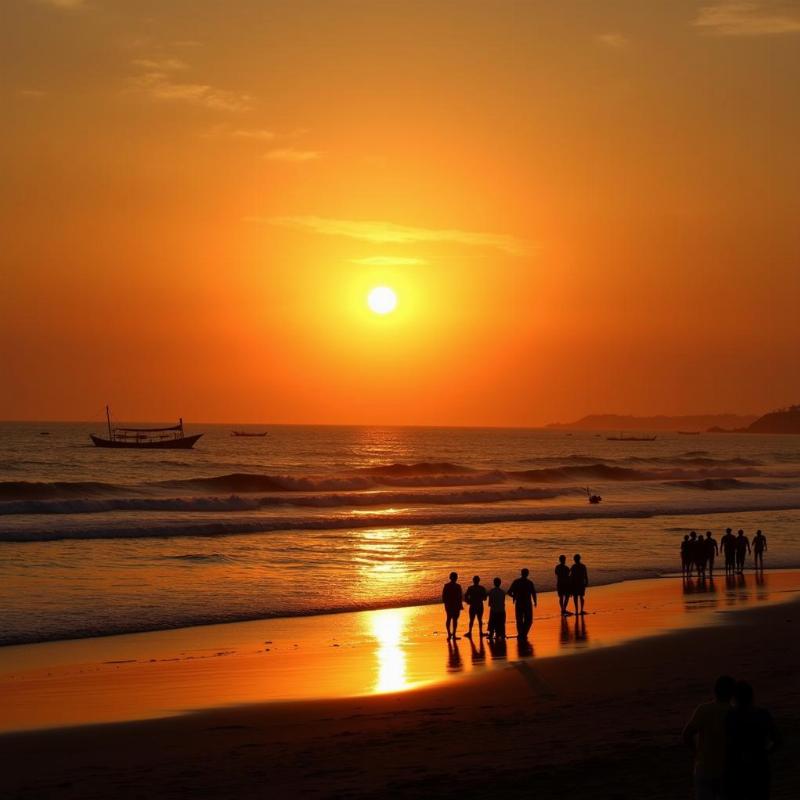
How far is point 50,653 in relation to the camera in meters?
18.1

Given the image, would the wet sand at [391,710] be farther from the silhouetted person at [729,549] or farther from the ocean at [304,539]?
the silhouetted person at [729,549]

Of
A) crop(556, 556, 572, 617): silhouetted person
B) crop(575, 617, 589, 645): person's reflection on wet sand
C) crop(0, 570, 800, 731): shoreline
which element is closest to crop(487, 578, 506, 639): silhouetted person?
crop(0, 570, 800, 731): shoreline

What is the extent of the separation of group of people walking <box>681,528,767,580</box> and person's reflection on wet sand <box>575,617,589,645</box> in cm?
815

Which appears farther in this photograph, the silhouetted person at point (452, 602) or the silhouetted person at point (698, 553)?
the silhouetted person at point (698, 553)

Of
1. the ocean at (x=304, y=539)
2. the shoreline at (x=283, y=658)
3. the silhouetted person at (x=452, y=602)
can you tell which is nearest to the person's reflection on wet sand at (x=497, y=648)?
the shoreline at (x=283, y=658)

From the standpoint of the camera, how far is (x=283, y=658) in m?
17.7

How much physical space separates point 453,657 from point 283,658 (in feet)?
9.40

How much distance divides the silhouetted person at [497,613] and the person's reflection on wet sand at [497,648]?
0.59 feet

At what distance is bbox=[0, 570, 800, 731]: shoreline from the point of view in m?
14.5

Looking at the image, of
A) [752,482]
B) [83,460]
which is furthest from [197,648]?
[83,460]

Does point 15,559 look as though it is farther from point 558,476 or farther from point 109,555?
point 558,476

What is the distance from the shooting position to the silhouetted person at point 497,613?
1942cm

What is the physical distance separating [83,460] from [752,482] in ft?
228

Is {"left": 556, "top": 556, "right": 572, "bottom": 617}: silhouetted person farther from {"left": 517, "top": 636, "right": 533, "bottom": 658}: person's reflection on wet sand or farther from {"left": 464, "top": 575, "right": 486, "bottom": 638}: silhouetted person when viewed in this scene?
{"left": 517, "top": 636, "right": 533, "bottom": 658}: person's reflection on wet sand
